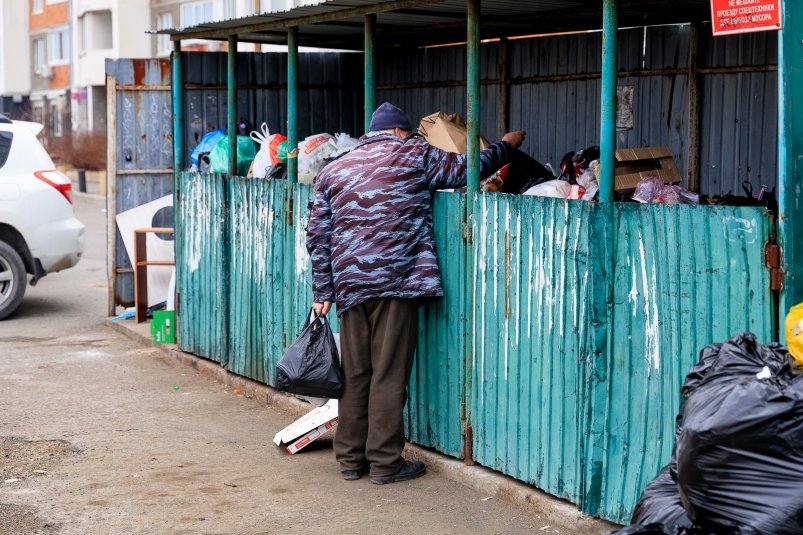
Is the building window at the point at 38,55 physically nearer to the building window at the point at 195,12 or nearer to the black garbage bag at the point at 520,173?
the building window at the point at 195,12

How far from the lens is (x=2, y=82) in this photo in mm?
53250

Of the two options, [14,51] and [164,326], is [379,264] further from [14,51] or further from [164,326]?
[14,51]

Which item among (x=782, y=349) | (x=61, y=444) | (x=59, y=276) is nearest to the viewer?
(x=782, y=349)

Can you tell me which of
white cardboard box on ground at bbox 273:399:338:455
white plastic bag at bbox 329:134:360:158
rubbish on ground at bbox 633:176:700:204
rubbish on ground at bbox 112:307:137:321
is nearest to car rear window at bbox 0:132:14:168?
rubbish on ground at bbox 112:307:137:321

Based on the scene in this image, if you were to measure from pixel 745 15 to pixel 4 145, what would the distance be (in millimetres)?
8818

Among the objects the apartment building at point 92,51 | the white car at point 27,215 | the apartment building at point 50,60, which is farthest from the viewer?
the apartment building at point 50,60

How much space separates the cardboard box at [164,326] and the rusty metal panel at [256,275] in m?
1.31

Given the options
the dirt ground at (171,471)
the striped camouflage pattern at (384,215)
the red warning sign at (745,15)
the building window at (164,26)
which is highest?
the building window at (164,26)

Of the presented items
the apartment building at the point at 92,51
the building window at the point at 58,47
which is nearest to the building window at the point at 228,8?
the apartment building at the point at 92,51

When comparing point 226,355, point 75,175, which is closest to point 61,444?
point 226,355

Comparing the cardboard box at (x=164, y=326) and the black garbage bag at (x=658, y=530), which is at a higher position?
the black garbage bag at (x=658, y=530)

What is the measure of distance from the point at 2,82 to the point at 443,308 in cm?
5187

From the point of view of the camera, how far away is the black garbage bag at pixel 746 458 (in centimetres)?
315

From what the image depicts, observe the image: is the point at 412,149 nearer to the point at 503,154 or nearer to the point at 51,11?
the point at 503,154
